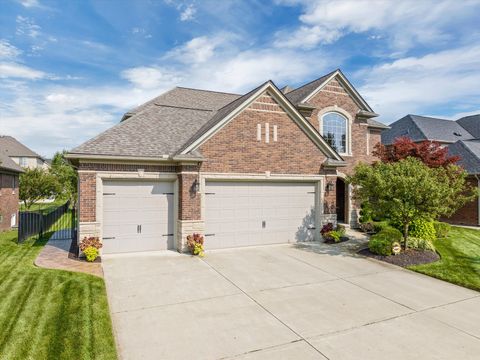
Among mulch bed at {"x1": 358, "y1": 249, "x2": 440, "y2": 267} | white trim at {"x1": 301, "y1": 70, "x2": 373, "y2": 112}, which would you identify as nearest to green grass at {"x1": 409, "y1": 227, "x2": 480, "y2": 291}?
mulch bed at {"x1": 358, "y1": 249, "x2": 440, "y2": 267}

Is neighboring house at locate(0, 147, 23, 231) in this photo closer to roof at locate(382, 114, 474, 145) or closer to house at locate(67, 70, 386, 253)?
house at locate(67, 70, 386, 253)

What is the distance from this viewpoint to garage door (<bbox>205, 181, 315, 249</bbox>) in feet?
40.6

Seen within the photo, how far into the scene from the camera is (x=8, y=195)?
77.1 feet

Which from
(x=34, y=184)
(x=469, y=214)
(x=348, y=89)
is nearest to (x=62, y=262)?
(x=348, y=89)

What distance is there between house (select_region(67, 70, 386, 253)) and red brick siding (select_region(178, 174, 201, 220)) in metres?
0.04

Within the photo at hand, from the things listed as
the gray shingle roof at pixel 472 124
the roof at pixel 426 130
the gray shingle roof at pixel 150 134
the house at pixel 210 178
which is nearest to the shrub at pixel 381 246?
the house at pixel 210 178

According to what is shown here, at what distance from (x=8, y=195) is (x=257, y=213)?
21207mm

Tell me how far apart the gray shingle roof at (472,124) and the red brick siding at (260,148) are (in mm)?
29344

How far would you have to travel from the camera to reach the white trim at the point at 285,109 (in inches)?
466

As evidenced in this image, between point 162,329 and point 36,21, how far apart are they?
10780mm

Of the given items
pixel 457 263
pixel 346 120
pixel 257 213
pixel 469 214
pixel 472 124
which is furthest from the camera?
pixel 472 124

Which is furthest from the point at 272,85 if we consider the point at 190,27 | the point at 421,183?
the point at 421,183

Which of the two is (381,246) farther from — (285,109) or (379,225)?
(285,109)

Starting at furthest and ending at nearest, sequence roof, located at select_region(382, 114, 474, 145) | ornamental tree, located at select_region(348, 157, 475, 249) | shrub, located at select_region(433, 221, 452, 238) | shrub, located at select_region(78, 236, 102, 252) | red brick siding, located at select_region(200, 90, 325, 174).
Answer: roof, located at select_region(382, 114, 474, 145), shrub, located at select_region(433, 221, 452, 238), red brick siding, located at select_region(200, 90, 325, 174), ornamental tree, located at select_region(348, 157, 475, 249), shrub, located at select_region(78, 236, 102, 252)
